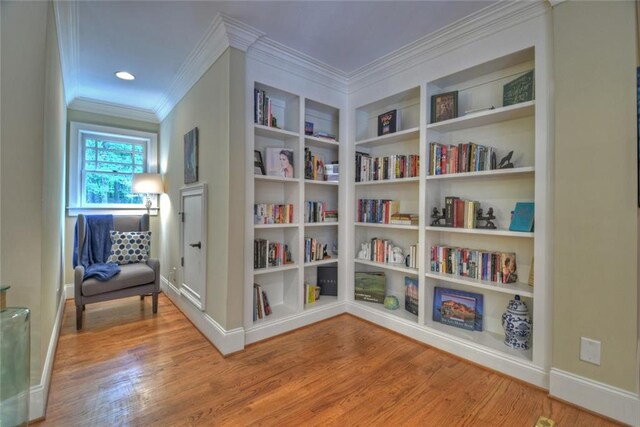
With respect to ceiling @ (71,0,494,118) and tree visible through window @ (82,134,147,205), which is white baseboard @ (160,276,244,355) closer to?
tree visible through window @ (82,134,147,205)

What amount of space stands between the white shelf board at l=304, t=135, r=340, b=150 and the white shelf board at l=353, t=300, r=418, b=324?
1.70 metres

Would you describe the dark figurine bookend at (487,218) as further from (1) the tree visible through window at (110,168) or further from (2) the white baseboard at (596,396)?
(1) the tree visible through window at (110,168)

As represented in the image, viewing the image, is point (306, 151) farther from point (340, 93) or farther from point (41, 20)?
point (41, 20)

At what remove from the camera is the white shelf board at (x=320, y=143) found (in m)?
2.78

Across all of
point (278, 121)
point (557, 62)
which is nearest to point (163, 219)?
point (278, 121)

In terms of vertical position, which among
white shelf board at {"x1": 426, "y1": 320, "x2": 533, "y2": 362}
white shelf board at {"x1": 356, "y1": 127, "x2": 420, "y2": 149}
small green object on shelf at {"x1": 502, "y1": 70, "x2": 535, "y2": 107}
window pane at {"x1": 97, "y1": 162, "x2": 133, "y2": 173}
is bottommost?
white shelf board at {"x1": 426, "y1": 320, "x2": 533, "y2": 362}

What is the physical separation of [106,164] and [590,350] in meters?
5.14

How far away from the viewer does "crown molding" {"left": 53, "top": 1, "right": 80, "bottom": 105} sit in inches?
75.3

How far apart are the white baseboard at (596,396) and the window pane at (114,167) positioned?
4949 mm

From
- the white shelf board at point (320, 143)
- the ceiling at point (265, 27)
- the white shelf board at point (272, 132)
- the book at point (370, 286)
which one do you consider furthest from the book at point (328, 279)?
the ceiling at point (265, 27)

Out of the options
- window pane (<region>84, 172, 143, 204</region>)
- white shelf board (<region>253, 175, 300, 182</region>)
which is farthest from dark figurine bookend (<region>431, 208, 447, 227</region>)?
window pane (<region>84, 172, 143, 204</region>)

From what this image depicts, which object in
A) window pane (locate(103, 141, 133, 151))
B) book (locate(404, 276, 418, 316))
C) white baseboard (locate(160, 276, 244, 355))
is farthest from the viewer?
window pane (locate(103, 141, 133, 151))

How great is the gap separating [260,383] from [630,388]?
2037 millimetres

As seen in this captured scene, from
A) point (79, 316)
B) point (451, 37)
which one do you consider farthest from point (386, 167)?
point (79, 316)
